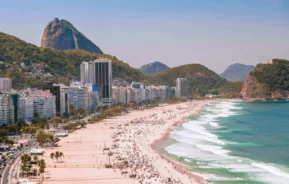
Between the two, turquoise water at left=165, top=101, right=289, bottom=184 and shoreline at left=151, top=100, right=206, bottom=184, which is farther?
turquoise water at left=165, top=101, right=289, bottom=184

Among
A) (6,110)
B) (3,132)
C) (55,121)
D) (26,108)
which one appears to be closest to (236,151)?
(3,132)

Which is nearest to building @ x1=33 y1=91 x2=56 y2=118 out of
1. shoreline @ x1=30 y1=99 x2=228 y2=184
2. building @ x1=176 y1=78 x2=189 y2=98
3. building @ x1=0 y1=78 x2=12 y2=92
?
shoreline @ x1=30 y1=99 x2=228 y2=184

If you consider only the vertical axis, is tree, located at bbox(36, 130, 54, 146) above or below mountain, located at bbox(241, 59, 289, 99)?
below

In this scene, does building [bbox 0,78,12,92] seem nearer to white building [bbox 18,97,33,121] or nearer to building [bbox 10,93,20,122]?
white building [bbox 18,97,33,121]

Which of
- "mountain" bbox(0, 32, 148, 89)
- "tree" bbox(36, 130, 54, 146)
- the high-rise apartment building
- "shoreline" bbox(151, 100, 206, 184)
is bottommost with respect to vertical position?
"shoreline" bbox(151, 100, 206, 184)

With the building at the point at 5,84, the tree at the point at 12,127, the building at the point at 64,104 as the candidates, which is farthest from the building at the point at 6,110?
the building at the point at 5,84

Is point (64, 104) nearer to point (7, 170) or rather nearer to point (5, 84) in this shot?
point (5, 84)

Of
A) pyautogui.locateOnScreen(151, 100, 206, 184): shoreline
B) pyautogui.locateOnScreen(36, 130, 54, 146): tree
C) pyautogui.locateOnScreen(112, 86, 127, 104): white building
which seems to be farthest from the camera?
pyautogui.locateOnScreen(112, 86, 127, 104): white building

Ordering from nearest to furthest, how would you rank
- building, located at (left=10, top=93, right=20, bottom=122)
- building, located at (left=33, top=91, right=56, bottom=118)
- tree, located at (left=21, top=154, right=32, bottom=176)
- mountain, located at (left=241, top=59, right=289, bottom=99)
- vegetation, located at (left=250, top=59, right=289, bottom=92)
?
tree, located at (left=21, top=154, right=32, bottom=176) < building, located at (left=10, top=93, right=20, bottom=122) < building, located at (left=33, top=91, right=56, bottom=118) < mountain, located at (left=241, top=59, right=289, bottom=99) < vegetation, located at (left=250, top=59, right=289, bottom=92)
